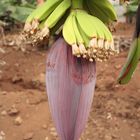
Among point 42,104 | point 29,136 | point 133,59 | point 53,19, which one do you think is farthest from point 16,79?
point 53,19

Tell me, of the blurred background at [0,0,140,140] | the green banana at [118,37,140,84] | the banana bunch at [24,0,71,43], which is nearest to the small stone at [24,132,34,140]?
the blurred background at [0,0,140,140]

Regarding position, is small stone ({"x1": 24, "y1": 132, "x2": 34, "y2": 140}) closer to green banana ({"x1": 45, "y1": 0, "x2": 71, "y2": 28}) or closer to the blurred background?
the blurred background

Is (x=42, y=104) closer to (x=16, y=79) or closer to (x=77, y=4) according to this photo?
(x=16, y=79)

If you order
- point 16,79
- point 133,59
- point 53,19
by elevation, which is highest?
point 53,19

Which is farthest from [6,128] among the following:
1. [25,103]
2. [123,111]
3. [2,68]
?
[2,68]

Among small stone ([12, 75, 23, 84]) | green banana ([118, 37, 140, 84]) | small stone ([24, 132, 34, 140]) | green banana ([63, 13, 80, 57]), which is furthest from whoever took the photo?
small stone ([12, 75, 23, 84])
